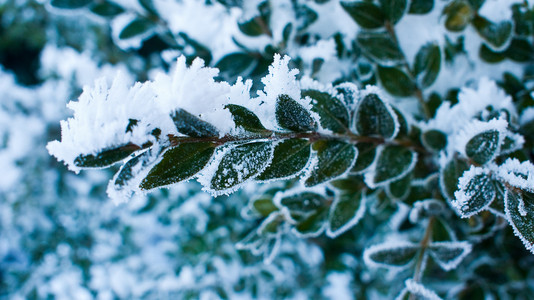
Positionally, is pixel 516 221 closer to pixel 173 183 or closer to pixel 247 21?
pixel 173 183

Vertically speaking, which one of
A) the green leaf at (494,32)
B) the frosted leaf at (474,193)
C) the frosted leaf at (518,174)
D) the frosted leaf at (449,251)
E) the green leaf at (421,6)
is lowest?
the frosted leaf at (449,251)

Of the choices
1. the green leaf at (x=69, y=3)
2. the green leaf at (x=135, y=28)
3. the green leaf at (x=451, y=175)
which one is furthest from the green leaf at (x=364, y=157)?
the green leaf at (x=69, y=3)

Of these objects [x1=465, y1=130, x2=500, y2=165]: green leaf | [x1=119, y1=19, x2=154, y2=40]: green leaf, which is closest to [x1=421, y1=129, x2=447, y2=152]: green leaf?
[x1=465, y1=130, x2=500, y2=165]: green leaf

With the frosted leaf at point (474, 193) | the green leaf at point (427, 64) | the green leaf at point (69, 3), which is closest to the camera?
the frosted leaf at point (474, 193)

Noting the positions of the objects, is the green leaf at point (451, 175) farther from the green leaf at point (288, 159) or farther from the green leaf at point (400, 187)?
the green leaf at point (288, 159)

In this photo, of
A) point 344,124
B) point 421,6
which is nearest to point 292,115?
point 344,124

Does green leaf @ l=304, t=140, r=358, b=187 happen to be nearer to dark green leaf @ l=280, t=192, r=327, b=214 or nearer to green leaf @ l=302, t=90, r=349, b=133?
green leaf @ l=302, t=90, r=349, b=133

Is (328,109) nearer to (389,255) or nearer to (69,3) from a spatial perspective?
(389,255)

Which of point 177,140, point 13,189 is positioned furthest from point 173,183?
point 13,189
